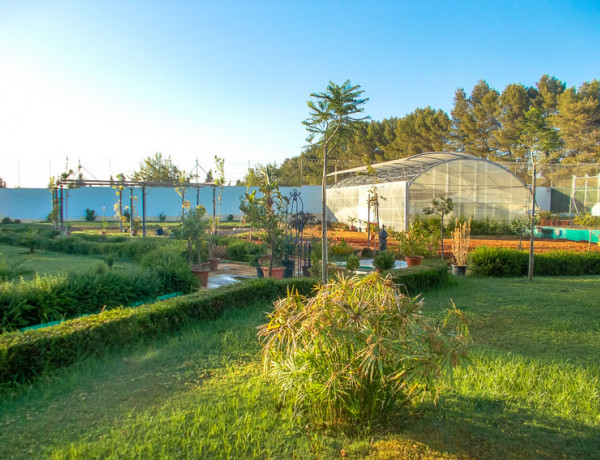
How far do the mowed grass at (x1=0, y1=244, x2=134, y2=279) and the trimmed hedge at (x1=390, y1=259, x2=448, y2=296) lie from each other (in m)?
5.11

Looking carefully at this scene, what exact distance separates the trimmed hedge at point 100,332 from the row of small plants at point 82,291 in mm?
704

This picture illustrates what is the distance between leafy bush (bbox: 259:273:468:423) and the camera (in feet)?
7.48

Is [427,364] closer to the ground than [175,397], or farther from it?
farther from it

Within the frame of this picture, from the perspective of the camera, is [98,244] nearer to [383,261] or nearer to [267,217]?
[267,217]

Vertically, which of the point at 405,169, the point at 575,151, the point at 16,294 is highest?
the point at 575,151

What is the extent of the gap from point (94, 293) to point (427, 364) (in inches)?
187

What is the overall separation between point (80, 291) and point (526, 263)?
30.4 feet

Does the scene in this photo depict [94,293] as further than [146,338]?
Yes

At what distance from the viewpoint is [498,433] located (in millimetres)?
2557

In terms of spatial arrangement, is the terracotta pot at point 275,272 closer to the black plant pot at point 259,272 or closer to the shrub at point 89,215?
the black plant pot at point 259,272

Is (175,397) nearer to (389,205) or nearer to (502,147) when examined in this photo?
(389,205)

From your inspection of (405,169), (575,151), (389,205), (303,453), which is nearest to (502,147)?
(575,151)

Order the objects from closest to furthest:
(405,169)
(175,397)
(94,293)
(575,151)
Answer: (175,397) → (94,293) → (405,169) → (575,151)

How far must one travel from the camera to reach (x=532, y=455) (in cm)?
233
